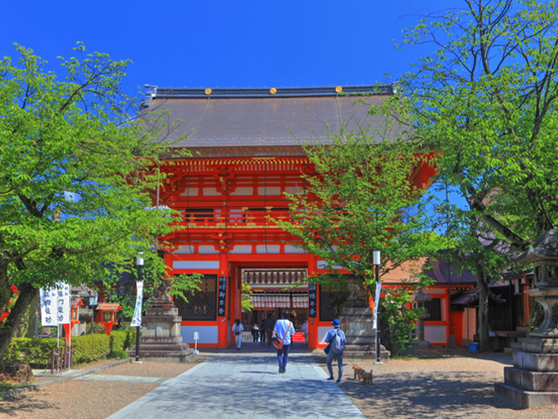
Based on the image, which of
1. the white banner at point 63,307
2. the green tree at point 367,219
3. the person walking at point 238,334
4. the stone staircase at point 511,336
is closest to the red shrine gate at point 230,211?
the person walking at point 238,334

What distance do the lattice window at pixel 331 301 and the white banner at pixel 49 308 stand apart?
10857 mm

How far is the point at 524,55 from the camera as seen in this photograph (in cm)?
949

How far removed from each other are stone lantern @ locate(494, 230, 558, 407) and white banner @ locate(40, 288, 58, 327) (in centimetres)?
1033

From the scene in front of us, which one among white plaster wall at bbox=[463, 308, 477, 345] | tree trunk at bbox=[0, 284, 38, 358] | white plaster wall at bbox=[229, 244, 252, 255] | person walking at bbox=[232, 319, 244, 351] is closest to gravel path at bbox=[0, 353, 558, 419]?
tree trunk at bbox=[0, 284, 38, 358]

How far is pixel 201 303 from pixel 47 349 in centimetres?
817

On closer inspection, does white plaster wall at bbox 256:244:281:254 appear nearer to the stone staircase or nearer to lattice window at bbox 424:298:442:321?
lattice window at bbox 424:298:442:321

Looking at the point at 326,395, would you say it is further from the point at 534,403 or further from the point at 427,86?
the point at 427,86

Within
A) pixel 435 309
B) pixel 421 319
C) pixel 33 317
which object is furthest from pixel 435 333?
pixel 33 317

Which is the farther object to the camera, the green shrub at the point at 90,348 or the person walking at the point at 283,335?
the green shrub at the point at 90,348

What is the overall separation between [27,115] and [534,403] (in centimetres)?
895

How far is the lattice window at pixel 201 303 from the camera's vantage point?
68.0 feet

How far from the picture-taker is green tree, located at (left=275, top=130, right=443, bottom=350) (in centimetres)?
1584

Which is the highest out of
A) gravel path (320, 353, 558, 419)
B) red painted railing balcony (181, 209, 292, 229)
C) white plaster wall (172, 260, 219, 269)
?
red painted railing balcony (181, 209, 292, 229)

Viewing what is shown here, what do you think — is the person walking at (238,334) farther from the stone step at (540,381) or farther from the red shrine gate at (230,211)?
the stone step at (540,381)
